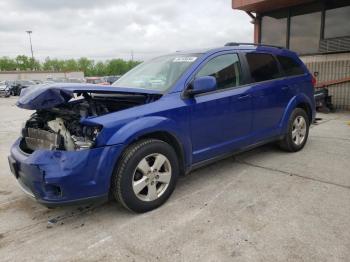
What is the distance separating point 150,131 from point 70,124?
79cm

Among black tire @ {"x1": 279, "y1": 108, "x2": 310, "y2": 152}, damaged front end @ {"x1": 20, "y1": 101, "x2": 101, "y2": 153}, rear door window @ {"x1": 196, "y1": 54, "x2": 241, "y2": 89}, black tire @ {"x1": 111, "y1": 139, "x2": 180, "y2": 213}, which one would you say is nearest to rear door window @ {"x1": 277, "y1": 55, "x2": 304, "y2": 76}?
black tire @ {"x1": 279, "y1": 108, "x2": 310, "y2": 152}

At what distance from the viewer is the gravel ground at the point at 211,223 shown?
252cm

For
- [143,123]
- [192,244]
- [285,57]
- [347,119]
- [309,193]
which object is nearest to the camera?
[192,244]

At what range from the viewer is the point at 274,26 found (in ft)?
37.0

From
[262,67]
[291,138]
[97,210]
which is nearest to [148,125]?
[97,210]

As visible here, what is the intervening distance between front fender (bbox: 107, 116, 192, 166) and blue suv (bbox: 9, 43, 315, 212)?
0.03 ft

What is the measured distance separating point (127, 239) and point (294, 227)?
152 centimetres

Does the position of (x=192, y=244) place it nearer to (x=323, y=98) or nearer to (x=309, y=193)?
(x=309, y=193)

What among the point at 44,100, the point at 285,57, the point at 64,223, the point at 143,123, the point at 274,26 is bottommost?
the point at 64,223

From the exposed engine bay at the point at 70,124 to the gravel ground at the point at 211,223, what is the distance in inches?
31.6

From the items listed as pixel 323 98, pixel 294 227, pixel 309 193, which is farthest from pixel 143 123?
pixel 323 98

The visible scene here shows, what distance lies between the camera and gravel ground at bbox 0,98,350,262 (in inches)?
99.2

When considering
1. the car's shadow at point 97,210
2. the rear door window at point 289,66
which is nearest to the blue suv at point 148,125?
the rear door window at point 289,66

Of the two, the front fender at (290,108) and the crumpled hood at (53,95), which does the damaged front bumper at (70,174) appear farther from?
the front fender at (290,108)
